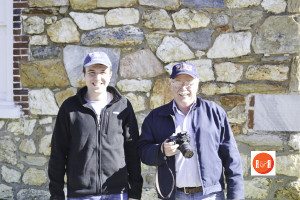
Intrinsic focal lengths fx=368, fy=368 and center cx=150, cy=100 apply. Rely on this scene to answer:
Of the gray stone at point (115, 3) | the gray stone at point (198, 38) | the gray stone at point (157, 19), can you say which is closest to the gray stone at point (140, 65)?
the gray stone at point (157, 19)

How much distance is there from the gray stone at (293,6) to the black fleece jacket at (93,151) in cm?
219

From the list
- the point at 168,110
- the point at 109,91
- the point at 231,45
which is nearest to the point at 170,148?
the point at 168,110

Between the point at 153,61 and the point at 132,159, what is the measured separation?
5.05 ft

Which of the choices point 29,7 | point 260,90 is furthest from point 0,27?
point 260,90

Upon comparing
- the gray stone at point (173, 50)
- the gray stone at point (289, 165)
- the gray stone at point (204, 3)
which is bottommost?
the gray stone at point (289, 165)

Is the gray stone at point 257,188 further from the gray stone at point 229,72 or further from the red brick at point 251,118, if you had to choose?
the gray stone at point 229,72

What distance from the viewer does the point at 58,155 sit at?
2.50 m

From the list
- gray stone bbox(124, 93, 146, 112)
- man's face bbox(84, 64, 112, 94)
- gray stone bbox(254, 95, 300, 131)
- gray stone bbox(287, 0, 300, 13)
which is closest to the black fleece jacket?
man's face bbox(84, 64, 112, 94)

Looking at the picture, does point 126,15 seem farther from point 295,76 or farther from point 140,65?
point 295,76

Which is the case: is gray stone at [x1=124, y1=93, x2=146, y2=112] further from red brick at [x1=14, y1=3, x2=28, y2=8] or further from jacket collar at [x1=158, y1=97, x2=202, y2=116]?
red brick at [x1=14, y1=3, x2=28, y2=8]

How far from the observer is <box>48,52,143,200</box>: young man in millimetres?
2441

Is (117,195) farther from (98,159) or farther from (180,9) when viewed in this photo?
(180,9)

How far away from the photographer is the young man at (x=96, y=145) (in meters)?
2.44

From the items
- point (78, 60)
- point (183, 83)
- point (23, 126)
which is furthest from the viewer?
point (23, 126)
